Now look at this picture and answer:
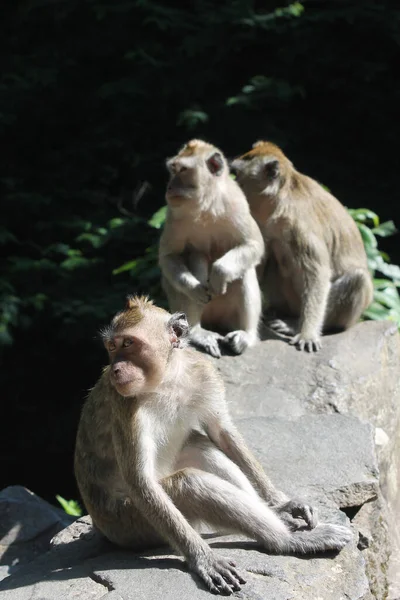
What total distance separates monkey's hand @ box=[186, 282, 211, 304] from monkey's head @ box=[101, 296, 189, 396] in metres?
2.75

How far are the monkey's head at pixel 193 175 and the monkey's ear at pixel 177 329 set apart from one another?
291 cm

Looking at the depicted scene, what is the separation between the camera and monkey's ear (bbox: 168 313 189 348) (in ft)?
15.3

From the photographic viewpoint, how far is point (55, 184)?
1168cm

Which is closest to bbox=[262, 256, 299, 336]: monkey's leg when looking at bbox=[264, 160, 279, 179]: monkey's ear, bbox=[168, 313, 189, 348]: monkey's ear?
bbox=[264, 160, 279, 179]: monkey's ear

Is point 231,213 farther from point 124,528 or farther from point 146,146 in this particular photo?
point 146,146

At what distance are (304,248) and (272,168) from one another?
82 centimetres

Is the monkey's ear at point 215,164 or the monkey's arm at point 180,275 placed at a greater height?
the monkey's ear at point 215,164

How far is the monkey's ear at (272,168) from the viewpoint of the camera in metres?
8.03

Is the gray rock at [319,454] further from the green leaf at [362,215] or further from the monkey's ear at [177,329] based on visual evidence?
the green leaf at [362,215]

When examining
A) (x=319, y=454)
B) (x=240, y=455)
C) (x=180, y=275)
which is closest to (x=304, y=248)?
(x=180, y=275)

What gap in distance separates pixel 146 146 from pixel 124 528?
806 cm

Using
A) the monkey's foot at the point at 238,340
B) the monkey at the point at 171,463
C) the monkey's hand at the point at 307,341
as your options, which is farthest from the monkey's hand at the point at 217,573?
the monkey's hand at the point at 307,341

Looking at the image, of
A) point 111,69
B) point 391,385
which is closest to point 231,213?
point 391,385

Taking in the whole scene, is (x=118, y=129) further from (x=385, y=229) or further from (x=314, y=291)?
(x=314, y=291)
